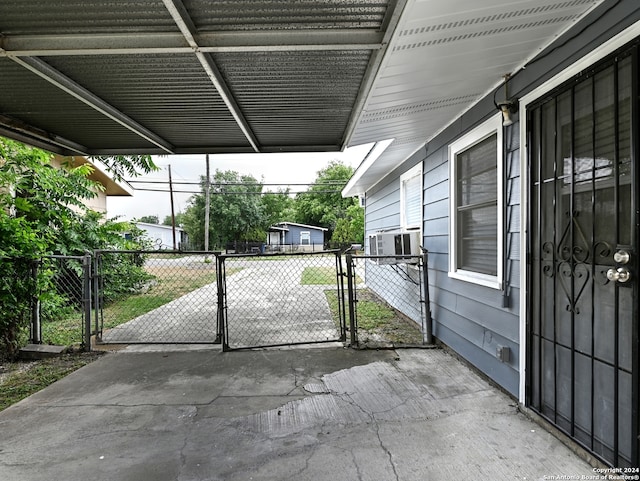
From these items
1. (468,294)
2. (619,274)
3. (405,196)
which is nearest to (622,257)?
(619,274)

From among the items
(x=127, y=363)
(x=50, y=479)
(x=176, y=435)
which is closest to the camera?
(x=50, y=479)

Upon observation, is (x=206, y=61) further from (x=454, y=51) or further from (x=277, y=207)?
(x=277, y=207)

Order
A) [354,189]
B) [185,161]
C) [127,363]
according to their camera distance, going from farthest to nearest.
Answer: [185,161], [354,189], [127,363]

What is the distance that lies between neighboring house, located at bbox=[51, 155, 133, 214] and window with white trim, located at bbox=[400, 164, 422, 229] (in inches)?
244

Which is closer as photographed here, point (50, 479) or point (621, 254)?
point (621, 254)

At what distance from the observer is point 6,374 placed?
349cm

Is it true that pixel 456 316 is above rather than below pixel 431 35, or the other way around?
below

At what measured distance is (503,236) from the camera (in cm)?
291

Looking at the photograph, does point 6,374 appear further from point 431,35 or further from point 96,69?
point 431,35

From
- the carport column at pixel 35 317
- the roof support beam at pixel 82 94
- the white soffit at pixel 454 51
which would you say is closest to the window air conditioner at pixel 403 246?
the white soffit at pixel 454 51

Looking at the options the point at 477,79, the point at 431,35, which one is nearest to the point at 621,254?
the point at 431,35

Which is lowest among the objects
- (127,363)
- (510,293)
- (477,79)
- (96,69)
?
(127,363)

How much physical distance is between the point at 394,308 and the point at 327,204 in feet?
113

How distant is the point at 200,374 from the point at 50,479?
156cm
